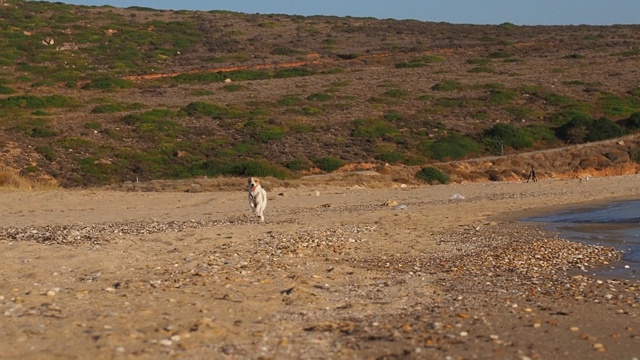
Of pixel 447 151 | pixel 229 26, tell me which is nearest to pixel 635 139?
pixel 447 151

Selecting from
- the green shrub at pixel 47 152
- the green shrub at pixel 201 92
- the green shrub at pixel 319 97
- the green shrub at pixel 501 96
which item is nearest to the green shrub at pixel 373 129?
the green shrub at pixel 319 97

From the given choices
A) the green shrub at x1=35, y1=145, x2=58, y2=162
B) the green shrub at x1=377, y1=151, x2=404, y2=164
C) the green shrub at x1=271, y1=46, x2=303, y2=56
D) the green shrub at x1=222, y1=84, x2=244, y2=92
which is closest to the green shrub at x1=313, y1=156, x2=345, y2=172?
the green shrub at x1=377, y1=151, x2=404, y2=164

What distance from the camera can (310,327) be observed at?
7449mm

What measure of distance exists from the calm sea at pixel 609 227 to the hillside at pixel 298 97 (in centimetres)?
988

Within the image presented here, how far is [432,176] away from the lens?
94.8ft

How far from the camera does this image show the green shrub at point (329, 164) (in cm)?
3200

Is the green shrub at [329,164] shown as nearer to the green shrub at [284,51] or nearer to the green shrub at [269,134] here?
the green shrub at [269,134]

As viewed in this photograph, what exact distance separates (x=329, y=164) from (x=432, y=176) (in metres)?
4.58

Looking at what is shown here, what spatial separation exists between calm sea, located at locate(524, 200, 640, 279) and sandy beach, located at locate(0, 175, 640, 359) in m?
0.33

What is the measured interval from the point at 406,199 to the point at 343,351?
637 inches

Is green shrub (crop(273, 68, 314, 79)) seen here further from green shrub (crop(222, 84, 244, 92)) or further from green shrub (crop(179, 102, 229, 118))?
green shrub (crop(179, 102, 229, 118))

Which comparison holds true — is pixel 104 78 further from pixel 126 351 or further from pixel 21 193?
pixel 126 351

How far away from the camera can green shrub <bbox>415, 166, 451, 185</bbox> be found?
93.9 ft

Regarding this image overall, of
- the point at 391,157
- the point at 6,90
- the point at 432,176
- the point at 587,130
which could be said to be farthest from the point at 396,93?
the point at 6,90
